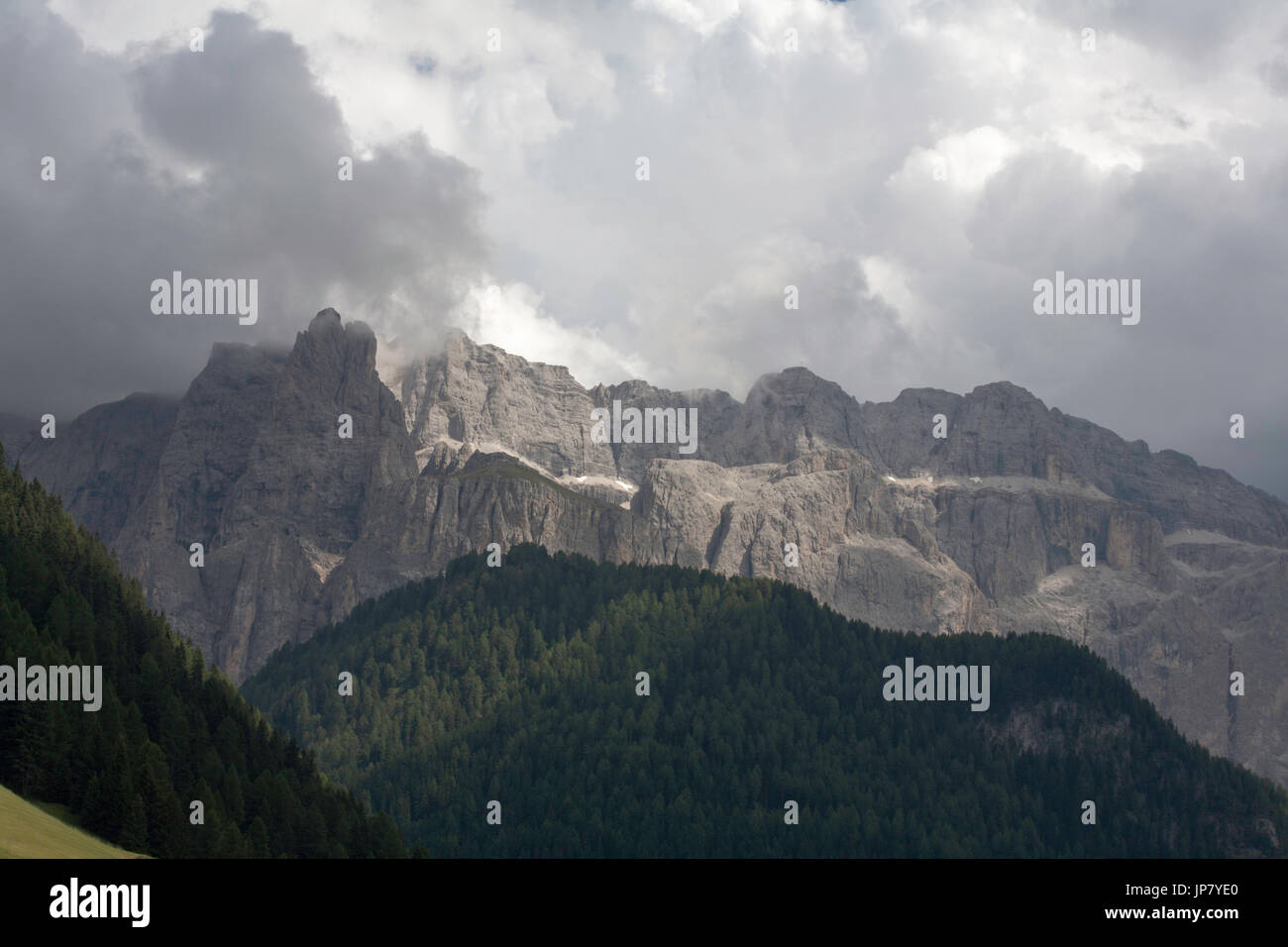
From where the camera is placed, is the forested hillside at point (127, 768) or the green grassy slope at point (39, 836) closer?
the green grassy slope at point (39, 836)

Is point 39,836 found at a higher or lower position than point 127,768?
lower

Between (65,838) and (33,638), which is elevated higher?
(33,638)

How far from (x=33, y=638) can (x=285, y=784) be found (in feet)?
114

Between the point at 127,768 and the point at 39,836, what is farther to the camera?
the point at 127,768

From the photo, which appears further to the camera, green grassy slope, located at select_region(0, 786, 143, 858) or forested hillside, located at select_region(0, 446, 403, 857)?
forested hillside, located at select_region(0, 446, 403, 857)
